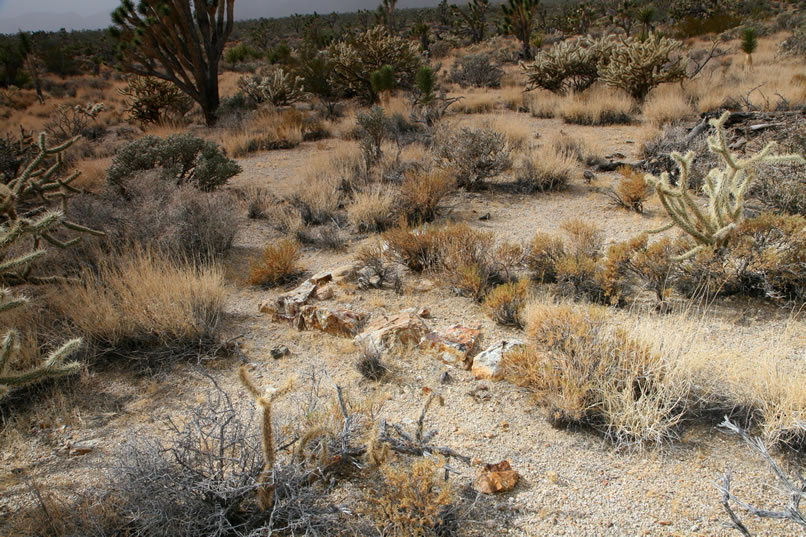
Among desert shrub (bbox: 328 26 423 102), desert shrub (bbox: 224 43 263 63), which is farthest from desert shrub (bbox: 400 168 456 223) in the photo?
desert shrub (bbox: 224 43 263 63)

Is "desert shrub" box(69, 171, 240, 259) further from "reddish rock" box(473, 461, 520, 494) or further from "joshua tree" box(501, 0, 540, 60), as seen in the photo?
"joshua tree" box(501, 0, 540, 60)

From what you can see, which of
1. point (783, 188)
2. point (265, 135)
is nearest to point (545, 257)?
point (783, 188)

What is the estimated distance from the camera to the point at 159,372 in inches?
147

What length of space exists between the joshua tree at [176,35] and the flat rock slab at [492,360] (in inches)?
509

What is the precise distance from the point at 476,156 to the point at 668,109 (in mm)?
5096

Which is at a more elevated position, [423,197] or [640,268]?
[423,197]

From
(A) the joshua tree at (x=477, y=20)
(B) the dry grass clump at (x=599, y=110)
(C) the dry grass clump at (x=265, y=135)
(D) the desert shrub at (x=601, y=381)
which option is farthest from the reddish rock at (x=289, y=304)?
(A) the joshua tree at (x=477, y=20)

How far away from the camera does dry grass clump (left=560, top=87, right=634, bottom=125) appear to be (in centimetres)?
1134

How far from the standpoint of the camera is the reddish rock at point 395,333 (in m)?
3.82

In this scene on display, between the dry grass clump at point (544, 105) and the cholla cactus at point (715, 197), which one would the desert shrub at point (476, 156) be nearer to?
the cholla cactus at point (715, 197)

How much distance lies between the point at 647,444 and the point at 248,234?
557 cm

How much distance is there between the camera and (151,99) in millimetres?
14852

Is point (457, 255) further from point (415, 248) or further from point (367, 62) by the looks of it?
point (367, 62)

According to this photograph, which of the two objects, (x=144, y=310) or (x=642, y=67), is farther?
(x=642, y=67)
